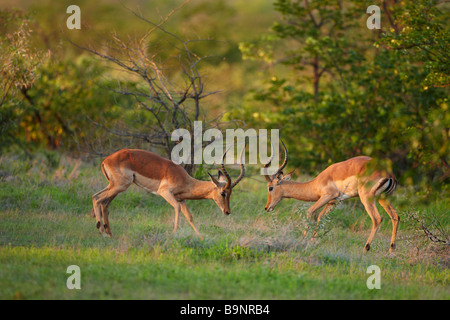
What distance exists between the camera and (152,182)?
29.4ft

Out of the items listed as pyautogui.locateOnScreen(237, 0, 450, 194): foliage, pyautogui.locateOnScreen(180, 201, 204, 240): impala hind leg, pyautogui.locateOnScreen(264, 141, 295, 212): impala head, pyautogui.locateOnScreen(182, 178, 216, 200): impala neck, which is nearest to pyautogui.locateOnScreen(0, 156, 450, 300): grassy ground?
pyautogui.locateOnScreen(180, 201, 204, 240): impala hind leg

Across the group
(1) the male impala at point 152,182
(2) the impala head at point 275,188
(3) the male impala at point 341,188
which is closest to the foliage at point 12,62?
(1) the male impala at point 152,182

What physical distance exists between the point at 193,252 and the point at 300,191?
10.1 feet

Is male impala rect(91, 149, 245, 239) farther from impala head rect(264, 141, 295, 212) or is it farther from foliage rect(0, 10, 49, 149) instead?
foliage rect(0, 10, 49, 149)

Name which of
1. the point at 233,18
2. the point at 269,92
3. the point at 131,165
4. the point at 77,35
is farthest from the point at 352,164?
the point at 233,18

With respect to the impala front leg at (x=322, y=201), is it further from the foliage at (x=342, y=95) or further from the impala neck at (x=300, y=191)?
the foliage at (x=342, y=95)

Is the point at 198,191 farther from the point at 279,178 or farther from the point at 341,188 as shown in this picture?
the point at 341,188

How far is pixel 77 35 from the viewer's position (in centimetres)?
2048

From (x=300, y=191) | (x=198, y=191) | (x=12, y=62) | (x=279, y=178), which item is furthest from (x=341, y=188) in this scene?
(x=12, y=62)

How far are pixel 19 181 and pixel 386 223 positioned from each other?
281 inches

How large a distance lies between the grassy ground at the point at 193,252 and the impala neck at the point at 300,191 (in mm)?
445

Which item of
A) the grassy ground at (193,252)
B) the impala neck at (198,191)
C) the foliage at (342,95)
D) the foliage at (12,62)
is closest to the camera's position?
the grassy ground at (193,252)

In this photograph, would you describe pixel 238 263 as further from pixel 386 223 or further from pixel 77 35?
pixel 77 35

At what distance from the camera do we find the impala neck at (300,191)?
382 inches
